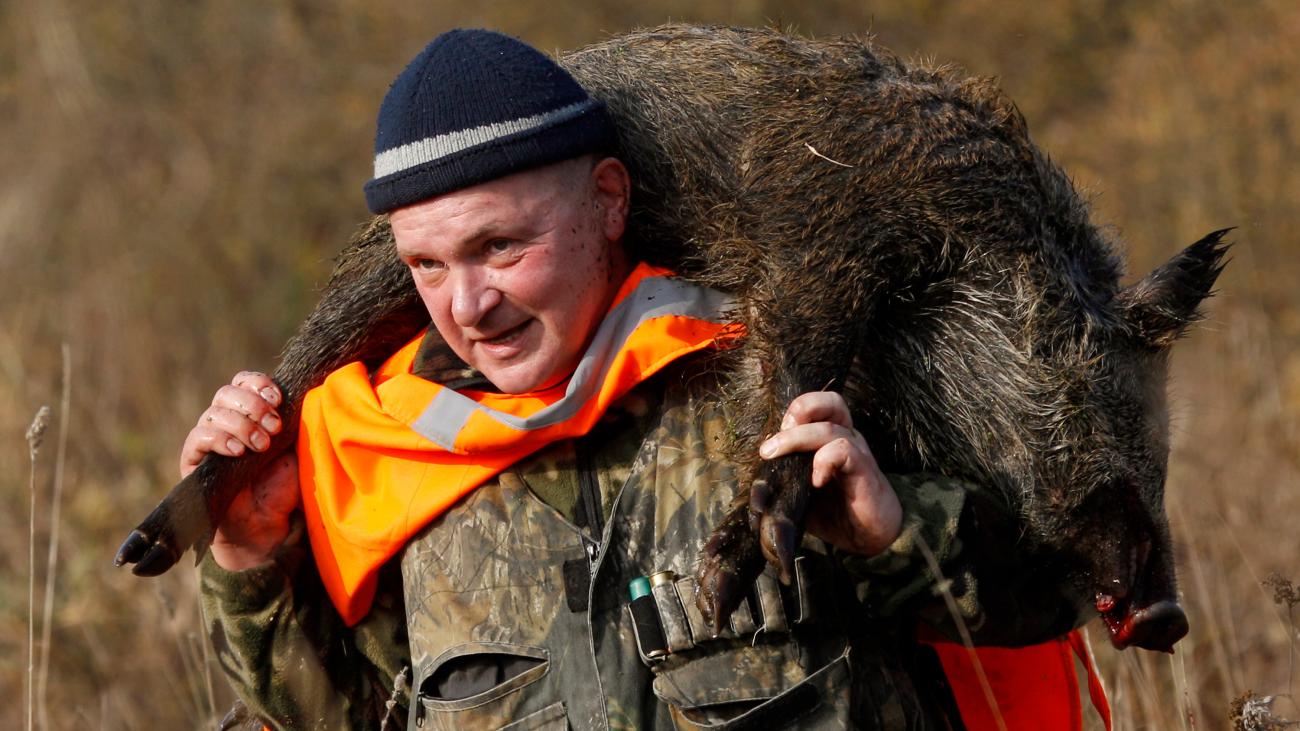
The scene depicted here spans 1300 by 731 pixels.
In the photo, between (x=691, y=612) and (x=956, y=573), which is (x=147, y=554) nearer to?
(x=691, y=612)

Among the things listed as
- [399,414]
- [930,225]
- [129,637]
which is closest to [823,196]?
[930,225]

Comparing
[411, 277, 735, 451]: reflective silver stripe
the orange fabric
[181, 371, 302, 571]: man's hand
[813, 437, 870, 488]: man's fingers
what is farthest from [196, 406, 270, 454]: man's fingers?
the orange fabric

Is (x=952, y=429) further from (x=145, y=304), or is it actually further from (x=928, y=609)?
(x=145, y=304)

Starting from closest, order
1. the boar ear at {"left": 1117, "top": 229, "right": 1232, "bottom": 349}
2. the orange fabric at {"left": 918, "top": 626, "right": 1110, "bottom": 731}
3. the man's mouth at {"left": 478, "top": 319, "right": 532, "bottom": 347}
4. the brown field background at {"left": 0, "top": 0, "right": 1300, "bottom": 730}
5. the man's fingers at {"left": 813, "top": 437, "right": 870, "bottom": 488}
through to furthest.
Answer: the man's fingers at {"left": 813, "top": 437, "right": 870, "bottom": 488} → the man's mouth at {"left": 478, "top": 319, "right": 532, "bottom": 347} → the orange fabric at {"left": 918, "top": 626, "right": 1110, "bottom": 731} → the boar ear at {"left": 1117, "top": 229, "right": 1232, "bottom": 349} → the brown field background at {"left": 0, "top": 0, "right": 1300, "bottom": 730}

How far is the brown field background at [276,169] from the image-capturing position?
775 centimetres

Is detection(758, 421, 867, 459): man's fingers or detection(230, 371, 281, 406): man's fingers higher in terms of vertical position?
detection(230, 371, 281, 406): man's fingers

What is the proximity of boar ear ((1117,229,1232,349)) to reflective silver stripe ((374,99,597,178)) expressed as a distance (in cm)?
138

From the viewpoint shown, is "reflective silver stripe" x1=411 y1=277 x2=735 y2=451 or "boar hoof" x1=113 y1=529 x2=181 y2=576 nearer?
"reflective silver stripe" x1=411 y1=277 x2=735 y2=451

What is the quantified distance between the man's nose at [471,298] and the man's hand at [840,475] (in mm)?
599

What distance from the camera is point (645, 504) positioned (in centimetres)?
274

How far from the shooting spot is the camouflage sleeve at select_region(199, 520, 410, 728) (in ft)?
9.69

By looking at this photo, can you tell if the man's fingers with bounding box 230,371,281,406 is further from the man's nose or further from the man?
the man's nose

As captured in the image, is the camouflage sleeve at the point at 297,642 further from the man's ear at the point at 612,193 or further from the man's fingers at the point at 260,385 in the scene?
the man's ear at the point at 612,193

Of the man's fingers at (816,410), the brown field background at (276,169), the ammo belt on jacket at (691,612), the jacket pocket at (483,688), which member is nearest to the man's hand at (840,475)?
the man's fingers at (816,410)
